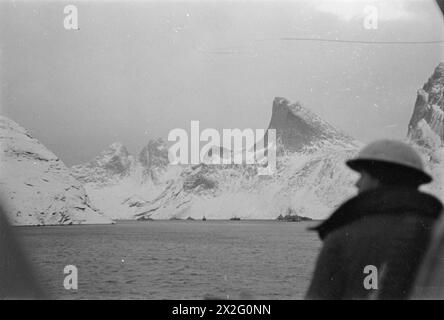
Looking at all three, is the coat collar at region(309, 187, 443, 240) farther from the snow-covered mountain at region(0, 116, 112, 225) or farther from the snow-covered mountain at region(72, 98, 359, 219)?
the snow-covered mountain at region(0, 116, 112, 225)

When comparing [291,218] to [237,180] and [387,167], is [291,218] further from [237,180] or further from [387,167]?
[387,167]

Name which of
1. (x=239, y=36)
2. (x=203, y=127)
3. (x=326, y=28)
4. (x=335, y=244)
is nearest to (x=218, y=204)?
(x=203, y=127)

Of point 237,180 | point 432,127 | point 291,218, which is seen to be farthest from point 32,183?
point 432,127

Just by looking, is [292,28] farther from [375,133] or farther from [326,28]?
[375,133]

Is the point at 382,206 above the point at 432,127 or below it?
below

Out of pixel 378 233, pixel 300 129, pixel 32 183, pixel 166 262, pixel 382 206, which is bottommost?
pixel 166 262

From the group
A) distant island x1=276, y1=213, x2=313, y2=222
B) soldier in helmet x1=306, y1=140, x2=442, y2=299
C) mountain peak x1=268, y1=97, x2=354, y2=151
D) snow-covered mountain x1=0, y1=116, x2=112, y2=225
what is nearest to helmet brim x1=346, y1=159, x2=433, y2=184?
soldier in helmet x1=306, y1=140, x2=442, y2=299
